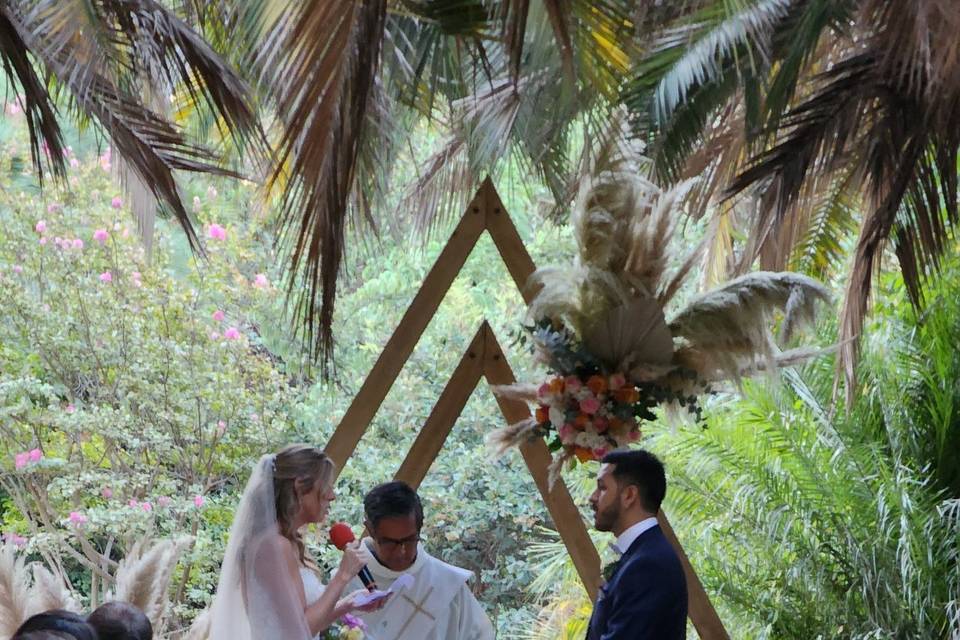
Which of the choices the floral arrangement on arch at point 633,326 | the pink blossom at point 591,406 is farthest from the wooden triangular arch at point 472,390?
Answer: the pink blossom at point 591,406

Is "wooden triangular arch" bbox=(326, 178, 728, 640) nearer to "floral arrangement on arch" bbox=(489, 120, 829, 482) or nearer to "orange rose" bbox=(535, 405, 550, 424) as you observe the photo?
"orange rose" bbox=(535, 405, 550, 424)

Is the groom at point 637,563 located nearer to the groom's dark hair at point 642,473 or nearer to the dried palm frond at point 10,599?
the groom's dark hair at point 642,473

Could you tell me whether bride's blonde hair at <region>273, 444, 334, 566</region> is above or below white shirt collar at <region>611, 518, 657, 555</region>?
above

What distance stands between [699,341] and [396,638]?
5.53 feet

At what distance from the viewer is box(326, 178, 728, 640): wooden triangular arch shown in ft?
18.8

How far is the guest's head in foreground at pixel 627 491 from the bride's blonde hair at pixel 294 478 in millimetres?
986

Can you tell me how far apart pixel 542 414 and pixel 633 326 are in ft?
1.77

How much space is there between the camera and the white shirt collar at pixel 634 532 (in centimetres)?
479

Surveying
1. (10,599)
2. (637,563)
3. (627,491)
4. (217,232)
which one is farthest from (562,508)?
(217,232)

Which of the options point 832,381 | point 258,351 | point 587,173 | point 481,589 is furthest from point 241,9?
point 481,589

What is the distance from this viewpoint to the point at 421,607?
5184 mm

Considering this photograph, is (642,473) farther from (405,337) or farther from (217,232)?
(217,232)

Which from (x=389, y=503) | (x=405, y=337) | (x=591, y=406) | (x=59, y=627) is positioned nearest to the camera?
(x=59, y=627)

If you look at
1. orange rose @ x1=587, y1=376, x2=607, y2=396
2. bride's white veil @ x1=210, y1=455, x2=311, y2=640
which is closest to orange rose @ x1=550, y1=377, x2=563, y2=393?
orange rose @ x1=587, y1=376, x2=607, y2=396
